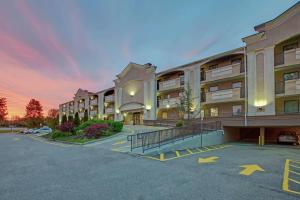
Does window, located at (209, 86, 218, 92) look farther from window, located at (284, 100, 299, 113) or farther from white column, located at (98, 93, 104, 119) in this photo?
white column, located at (98, 93, 104, 119)

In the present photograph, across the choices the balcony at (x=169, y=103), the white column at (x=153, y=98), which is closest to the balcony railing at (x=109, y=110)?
the white column at (x=153, y=98)

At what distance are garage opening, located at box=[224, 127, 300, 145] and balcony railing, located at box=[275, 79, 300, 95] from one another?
12.9 feet

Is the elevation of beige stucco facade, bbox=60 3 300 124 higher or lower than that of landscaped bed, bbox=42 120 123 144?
higher

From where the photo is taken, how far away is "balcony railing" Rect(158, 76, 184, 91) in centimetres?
2480

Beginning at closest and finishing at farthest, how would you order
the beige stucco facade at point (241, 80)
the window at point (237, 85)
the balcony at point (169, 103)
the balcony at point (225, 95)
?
the beige stucco facade at point (241, 80) → the balcony at point (225, 95) → the window at point (237, 85) → the balcony at point (169, 103)

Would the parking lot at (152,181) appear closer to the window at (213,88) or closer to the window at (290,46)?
the window at (290,46)

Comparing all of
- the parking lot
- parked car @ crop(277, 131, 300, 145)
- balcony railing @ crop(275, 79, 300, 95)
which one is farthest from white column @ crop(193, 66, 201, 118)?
the parking lot

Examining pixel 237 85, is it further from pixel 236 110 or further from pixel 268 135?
pixel 268 135

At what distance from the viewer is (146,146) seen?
12.2 m

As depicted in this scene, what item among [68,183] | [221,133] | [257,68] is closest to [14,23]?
[68,183]

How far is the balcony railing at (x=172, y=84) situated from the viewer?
2480 centimetres

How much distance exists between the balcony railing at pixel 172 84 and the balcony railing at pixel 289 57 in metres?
10.9

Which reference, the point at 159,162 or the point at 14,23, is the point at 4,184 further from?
the point at 14,23

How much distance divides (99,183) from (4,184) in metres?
3.08
